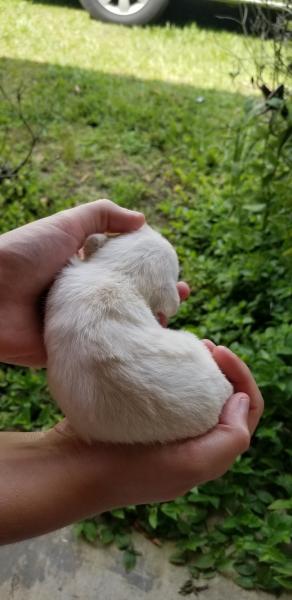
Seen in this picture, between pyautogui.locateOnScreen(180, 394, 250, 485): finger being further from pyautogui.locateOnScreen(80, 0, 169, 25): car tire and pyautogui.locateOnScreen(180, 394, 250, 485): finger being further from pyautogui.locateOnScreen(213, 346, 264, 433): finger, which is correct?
pyautogui.locateOnScreen(80, 0, 169, 25): car tire

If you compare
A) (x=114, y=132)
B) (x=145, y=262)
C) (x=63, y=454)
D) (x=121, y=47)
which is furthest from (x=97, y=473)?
(x=121, y=47)

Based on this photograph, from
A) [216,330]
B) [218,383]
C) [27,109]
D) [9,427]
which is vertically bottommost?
[9,427]

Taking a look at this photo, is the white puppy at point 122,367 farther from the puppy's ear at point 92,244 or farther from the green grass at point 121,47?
the green grass at point 121,47

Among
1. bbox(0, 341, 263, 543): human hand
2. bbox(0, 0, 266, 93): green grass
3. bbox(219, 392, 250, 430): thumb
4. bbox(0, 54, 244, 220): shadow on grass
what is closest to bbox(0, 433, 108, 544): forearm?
bbox(0, 341, 263, 543): human hand

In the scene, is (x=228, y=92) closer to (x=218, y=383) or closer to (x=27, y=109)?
(x=27, y=109)

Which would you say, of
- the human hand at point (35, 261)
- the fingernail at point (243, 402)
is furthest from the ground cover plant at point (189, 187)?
the human hand at point (35, 261)

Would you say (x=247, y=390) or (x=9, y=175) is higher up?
(x=247, y=390)

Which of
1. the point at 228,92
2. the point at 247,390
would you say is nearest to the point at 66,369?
the point at 247,390
